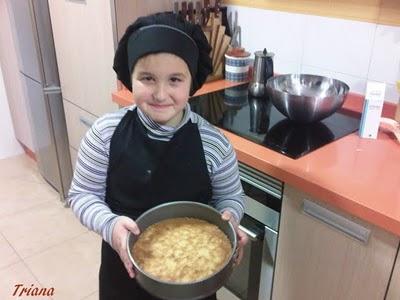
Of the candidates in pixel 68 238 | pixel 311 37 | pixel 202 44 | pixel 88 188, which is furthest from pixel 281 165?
pixel 68 238

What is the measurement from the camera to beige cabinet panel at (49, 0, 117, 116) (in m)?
1.60

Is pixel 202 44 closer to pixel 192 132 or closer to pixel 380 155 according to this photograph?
pixel 192 132

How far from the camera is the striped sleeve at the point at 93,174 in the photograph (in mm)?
912

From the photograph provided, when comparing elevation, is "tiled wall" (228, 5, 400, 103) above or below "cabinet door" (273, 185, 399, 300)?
above

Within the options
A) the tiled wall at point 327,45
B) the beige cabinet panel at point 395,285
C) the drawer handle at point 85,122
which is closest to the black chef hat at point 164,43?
the beige cabinet panel at point 395,285

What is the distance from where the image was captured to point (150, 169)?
37.0 inches

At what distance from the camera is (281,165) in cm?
109

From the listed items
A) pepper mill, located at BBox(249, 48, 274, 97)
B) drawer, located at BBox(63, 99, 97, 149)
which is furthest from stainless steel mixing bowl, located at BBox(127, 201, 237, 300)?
drawer, located at BBox(63, 99, 97, 149)

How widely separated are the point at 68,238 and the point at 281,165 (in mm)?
1425

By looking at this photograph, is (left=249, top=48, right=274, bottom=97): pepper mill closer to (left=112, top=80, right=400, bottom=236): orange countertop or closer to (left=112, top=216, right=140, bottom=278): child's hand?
(left=112, top=80, right=400, bottom=236): orange countertop

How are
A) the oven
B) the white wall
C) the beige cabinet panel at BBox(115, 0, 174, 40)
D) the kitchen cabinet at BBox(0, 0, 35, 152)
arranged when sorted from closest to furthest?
the oven < the beige cabinet panel at BBox(115, 0, 174, 40) < the kitchen cabinet at BBox(0, 0, 35, 152) < the white wall

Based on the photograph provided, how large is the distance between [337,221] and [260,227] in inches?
11.2

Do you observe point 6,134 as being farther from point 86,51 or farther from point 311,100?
point 311,100

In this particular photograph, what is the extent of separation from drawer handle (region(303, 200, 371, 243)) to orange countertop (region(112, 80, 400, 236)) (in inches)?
1.7
